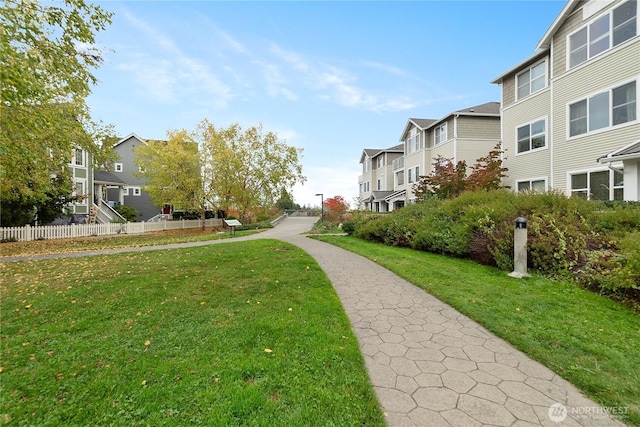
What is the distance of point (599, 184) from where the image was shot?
1061 centimetres

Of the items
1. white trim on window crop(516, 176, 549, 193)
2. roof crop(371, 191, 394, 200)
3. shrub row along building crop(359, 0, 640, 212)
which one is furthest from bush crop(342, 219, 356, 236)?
roof crop(371, 191, 394, 200)

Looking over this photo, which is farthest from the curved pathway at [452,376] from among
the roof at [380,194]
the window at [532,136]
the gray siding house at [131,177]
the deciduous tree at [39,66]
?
the gray siding house at [131,177]

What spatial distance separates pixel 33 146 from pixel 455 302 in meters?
10.8

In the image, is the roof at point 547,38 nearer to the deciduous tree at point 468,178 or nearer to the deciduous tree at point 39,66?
the deciduous tree at point 468,178

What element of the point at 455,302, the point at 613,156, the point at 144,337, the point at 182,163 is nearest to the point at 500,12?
the point at 613,156

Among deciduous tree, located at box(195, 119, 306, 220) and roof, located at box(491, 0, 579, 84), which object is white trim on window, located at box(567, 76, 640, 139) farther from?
deciduous tree, located at box(195, 119, 306, 220)

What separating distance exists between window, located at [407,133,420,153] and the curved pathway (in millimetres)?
A: 22821

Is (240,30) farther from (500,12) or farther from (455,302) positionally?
(455,302)

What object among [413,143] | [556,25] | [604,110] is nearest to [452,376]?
[604,110]

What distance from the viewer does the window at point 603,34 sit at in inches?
379

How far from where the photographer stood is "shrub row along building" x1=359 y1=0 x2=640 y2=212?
31.4 feet

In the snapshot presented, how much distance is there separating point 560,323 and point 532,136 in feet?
44.3

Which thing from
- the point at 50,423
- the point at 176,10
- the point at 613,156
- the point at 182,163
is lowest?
the point at 50,423

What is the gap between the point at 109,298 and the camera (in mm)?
4969
